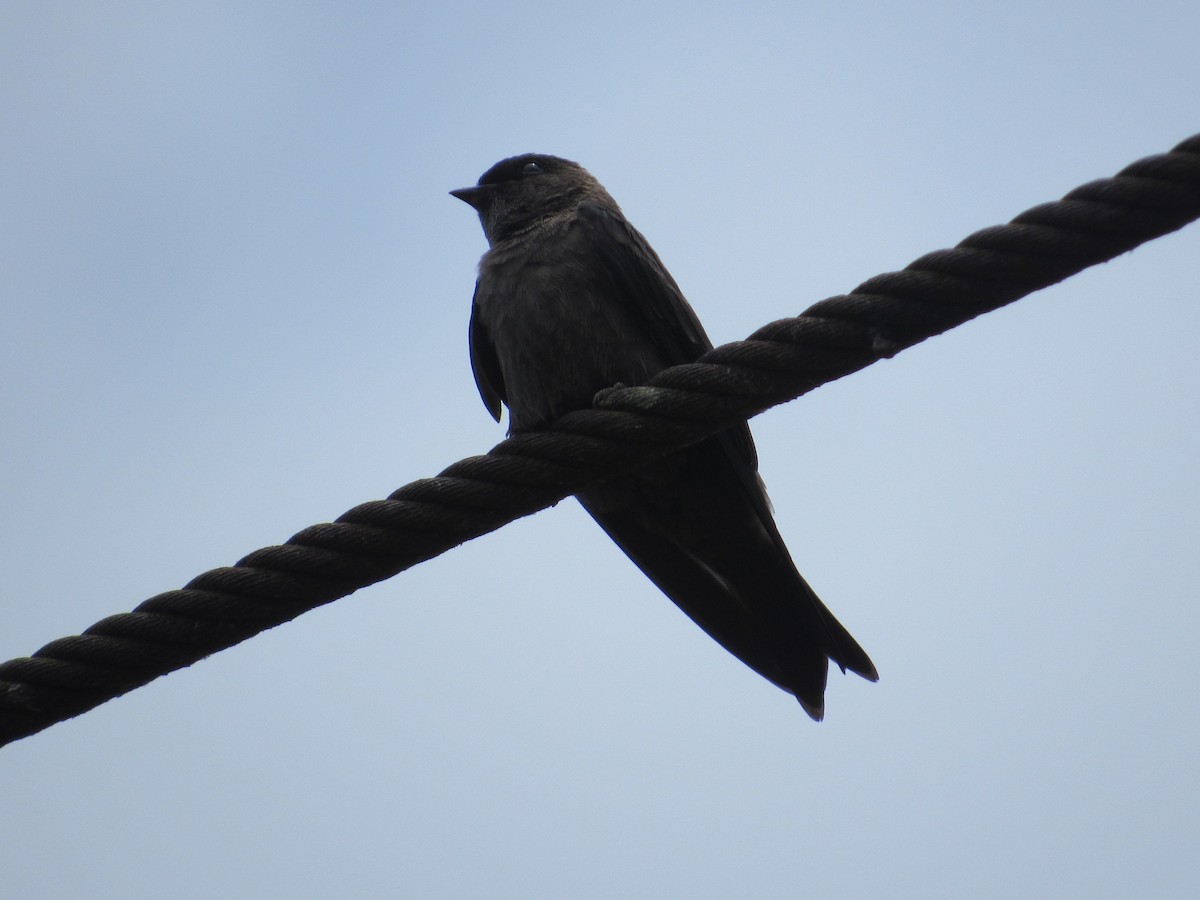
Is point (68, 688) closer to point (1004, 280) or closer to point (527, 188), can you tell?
point (1004, 280)

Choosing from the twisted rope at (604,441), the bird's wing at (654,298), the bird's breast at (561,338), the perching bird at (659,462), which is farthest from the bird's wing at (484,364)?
the twisted rope at (604,441)

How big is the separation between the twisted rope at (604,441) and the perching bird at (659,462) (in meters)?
1.25

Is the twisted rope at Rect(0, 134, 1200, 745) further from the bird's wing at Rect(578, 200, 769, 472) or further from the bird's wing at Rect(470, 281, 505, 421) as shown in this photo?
the bird's wing at Rect(470, 281, 505, 421)

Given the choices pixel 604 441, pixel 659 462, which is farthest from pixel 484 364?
pixel 604 441

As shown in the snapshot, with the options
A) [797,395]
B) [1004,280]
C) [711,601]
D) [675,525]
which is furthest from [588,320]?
[1004,280]

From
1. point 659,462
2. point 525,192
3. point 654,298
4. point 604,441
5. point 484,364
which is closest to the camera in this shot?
point 604,441

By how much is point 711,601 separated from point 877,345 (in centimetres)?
224

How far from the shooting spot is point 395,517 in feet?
10.5

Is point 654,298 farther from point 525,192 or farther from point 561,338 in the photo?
point 525,192

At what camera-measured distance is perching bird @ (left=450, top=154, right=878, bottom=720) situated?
468cm

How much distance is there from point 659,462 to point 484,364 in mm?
1327

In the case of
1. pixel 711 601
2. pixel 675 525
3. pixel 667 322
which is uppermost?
pixel 667 322

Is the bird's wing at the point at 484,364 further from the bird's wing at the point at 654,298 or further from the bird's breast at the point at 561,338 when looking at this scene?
the bird's wing at the point at 654,298

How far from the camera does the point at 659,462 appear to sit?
4570 mm
